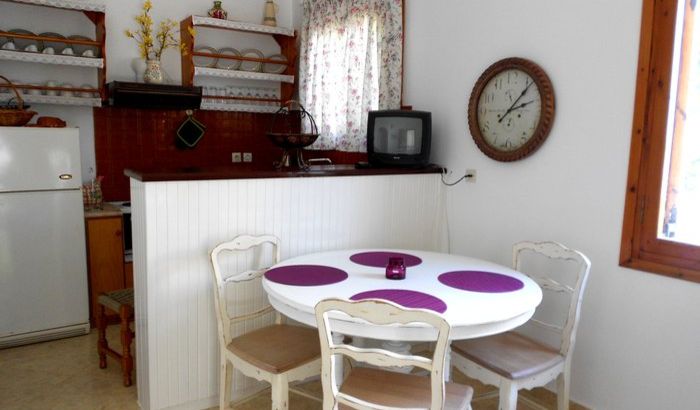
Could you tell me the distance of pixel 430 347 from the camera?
3.24m

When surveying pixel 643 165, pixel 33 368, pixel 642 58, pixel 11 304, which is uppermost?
pixel 642 58

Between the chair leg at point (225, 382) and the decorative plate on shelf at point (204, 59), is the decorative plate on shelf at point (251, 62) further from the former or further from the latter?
the chair leg at point (225, 382)

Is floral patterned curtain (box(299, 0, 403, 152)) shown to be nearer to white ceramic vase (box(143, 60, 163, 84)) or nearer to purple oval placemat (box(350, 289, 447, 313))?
white ceramic vase (box(143, 60, 163, 84))

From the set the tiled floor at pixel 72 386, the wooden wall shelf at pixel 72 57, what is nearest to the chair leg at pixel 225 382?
the tiled floor at pixel 72 386

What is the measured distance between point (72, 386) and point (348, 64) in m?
2.77

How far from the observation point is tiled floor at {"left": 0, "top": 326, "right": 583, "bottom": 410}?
2.61 meters

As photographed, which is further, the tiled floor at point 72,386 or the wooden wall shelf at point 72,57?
the wooden wall shelf at point 72,57

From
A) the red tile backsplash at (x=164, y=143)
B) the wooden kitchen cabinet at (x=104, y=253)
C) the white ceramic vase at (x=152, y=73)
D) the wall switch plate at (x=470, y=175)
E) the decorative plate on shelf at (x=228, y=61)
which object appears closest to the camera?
the wall switch plate at (x=470, y=175)

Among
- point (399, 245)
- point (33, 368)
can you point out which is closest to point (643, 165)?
point (399, 245)

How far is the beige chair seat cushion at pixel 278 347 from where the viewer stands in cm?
211

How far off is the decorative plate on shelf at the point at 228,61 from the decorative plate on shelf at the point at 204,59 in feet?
0.16

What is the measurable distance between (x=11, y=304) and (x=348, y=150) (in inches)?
97.1

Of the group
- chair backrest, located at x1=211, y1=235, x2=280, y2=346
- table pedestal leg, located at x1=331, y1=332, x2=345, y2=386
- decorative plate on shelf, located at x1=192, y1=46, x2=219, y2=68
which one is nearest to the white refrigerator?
decorative plate on shelf, located at x1=192, y1=46, x2=219, y2=68

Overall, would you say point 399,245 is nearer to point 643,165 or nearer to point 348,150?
point 348,150
